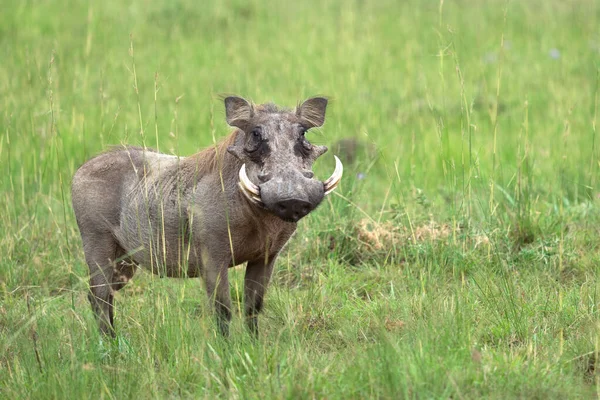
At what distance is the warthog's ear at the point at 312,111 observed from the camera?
4375 millimetres

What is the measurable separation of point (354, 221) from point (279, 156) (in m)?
1.70

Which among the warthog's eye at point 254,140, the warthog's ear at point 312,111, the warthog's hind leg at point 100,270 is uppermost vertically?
the warthog's ear at point 312,111

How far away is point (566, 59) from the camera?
924 cm

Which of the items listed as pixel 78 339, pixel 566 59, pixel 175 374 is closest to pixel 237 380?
pixel 175 374

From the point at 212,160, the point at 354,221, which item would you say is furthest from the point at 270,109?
the point at 354,221

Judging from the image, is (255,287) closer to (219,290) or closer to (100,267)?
(219,290)

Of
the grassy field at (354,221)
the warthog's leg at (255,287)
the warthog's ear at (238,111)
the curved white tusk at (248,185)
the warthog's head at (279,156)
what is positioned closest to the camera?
the grassy field at (354,221)

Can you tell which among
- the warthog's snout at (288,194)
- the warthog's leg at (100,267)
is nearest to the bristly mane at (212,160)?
the warthog's snout at (288,194)

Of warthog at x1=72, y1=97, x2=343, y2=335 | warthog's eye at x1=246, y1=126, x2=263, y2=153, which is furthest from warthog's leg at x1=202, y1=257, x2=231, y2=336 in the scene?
warthog's eye at x1=246, y1=126, x2=263, y2=153

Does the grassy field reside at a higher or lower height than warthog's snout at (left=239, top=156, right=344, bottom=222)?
lower

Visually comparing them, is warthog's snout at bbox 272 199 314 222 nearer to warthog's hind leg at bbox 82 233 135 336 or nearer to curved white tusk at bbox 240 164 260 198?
curved white tusk at bbox 240 164 260 198

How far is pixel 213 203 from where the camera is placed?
431 cm

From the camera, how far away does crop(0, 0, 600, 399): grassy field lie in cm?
368

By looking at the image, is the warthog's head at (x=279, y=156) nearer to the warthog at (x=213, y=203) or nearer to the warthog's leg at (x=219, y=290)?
the warthog at (x=213, y=203)
